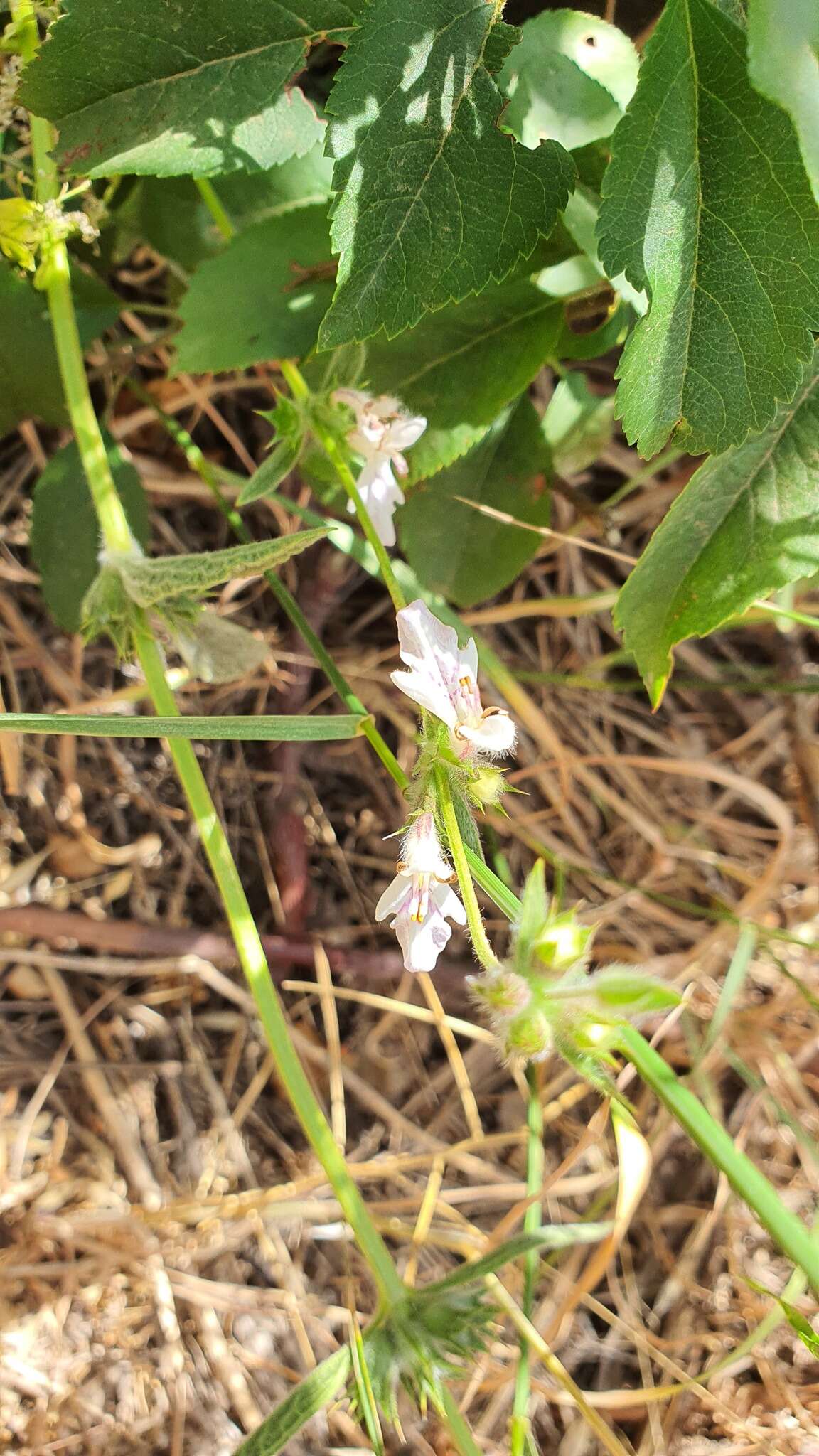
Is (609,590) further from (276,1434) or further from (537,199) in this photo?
→ (276,1434)

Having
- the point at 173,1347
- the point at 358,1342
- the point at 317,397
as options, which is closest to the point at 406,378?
the point at 317,397

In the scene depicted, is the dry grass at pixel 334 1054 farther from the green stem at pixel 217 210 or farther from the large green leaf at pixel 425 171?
the large green leaf at pixel 425 171

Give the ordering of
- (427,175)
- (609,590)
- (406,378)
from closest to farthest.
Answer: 1. (427,175)
2. (406,378)
3. (609,590)

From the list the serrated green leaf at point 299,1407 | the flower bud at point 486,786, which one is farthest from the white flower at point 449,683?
the serrated green leaf at point 299,1407

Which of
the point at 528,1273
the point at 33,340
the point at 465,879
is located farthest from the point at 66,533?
the point at 528,1273

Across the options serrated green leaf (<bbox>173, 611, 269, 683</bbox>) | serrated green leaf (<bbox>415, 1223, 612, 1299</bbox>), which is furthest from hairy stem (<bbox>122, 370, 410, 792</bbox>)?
serrated green leaf (<bbox>415, 1223, 612, 1299</bbox>)

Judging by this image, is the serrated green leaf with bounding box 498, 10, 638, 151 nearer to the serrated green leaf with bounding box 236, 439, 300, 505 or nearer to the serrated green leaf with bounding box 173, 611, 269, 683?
the serrated green leaf with bounding box 236, 439, 300, 505

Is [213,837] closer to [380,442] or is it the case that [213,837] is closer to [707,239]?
[380,442]
